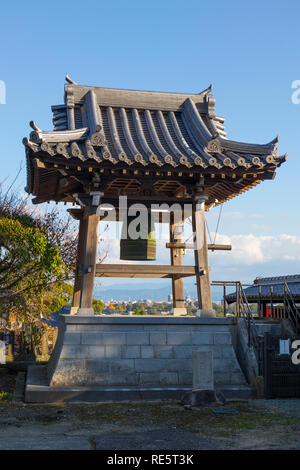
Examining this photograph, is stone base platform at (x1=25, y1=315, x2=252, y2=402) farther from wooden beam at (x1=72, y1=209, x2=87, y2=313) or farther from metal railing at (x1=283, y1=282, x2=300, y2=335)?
metal railing at (x1=283, y1=282, x2=300, y2=335)

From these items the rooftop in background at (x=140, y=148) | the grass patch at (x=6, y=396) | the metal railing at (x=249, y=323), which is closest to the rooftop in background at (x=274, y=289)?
the metal railing at (x=249, y=323)

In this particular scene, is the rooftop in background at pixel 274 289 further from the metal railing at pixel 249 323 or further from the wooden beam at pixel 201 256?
the wooden beam at pixel 201 256

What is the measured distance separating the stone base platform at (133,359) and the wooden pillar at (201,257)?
526 mm

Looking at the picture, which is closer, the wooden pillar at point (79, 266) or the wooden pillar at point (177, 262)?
the wooden pillar at point (79, 266)

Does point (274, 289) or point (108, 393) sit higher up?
point (274, 289)

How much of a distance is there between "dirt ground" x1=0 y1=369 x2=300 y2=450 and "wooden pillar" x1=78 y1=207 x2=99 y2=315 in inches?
112

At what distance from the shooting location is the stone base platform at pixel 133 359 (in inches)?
495

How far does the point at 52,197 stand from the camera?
16.9m

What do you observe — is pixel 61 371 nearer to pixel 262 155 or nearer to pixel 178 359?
pixel 178 359

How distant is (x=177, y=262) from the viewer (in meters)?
17.7

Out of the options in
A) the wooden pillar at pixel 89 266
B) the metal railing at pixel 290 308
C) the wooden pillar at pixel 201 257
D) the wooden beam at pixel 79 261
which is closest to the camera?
the wooden pillar at pixel 89 266

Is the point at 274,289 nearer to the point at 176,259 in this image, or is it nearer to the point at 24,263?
the point at 176,259

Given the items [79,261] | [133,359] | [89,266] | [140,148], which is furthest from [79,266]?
[140,148]

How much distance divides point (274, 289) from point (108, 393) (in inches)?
415
